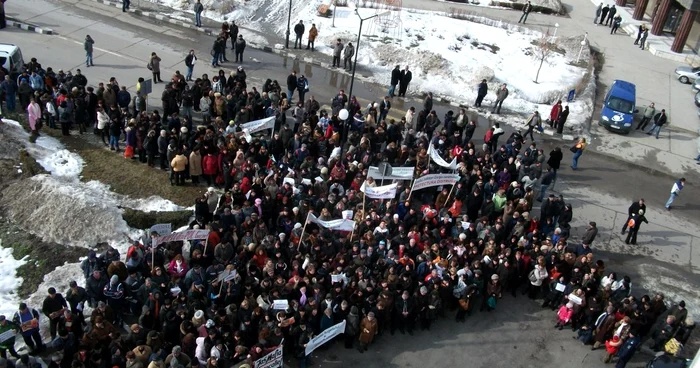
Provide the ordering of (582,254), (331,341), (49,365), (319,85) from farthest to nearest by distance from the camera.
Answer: (319,85)
(582,254)
(331,341)
(49,365)

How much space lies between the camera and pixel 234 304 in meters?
13.3

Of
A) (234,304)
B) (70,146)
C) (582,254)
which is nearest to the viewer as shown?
(234,304)

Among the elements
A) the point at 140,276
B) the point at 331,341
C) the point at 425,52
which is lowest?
the point at 331,341

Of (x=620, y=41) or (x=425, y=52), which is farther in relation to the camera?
(x=620, y=41)

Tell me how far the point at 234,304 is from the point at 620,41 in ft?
104

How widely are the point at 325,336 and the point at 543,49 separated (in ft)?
69.7

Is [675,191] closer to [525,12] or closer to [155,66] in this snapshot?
[525,12]

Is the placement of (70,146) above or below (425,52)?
below

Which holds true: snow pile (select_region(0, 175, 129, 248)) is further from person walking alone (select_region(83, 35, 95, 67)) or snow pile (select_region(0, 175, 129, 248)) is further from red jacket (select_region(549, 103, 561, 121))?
red jacket (select_region(549, 103, 561, 121))

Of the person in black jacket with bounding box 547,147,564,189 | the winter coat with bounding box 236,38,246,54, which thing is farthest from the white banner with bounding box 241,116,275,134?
the person in black jacket with bounding box 547,147,564,189

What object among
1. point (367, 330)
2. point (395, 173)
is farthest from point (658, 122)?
point (367, 330)

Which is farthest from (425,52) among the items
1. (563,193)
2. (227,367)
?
(227,367)

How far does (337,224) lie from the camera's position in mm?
16078

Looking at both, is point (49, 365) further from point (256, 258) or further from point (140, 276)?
point (256, 258)
